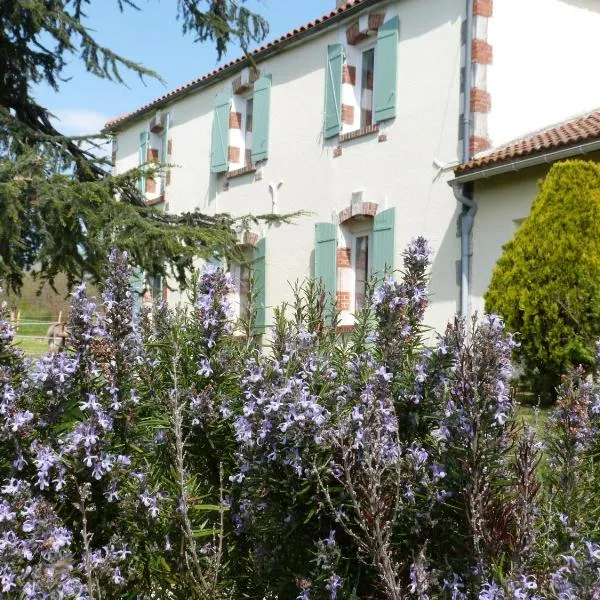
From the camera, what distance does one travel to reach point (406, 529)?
1820mm

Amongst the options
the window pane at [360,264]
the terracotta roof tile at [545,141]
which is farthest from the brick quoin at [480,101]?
the window pane at [360,264]

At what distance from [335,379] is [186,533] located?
1.77 ft

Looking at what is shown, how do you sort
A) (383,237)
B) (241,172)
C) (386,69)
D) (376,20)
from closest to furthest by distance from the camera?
(383,237)
(386,69)
(376,20)
(241,172)

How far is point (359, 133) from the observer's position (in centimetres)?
1361

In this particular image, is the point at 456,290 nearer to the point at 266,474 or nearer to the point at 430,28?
the point at 430,28

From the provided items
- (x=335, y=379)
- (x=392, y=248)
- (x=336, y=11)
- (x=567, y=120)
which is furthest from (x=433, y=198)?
(x=335, y=379)

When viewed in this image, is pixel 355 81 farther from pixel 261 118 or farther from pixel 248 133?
pixel 248 133

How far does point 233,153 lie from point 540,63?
22.1 feet

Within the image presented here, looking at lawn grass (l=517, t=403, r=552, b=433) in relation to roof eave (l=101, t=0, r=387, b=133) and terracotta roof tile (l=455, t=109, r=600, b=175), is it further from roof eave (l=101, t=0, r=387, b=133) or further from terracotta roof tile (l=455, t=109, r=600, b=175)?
roof eave (l=101, t=0, r=387, b=133)

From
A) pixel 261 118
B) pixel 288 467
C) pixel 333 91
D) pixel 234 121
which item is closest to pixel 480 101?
pixel 333 91

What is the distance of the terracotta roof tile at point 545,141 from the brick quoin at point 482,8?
5.86 feet

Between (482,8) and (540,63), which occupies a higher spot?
(482,8)

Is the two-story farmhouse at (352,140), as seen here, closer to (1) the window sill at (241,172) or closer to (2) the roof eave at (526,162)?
(1) the window sill at (241,172)

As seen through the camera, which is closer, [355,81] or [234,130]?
[355,81]
